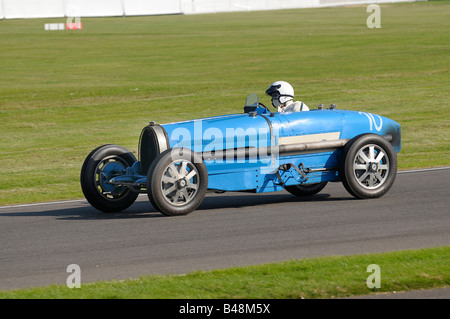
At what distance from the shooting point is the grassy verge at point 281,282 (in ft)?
20.9

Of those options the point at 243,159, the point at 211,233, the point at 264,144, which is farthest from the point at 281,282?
the point at 264,144

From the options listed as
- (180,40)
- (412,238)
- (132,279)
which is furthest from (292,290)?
(180,40)

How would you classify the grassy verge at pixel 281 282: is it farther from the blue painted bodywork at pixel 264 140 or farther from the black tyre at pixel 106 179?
the black tyre at pixel 106 179

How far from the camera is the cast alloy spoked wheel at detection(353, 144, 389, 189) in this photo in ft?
33.1

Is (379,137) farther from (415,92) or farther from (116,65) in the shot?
(116,65)

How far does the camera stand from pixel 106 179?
10.0m

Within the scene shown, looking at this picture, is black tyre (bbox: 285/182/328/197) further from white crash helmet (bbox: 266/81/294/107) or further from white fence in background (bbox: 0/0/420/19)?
white fence in background (bbox: 0/0/420/19)

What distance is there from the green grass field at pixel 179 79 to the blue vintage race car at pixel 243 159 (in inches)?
76.6

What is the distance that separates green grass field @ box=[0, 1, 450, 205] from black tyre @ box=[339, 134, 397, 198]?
3.18 m

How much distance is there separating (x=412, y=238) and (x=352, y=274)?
1610 mm

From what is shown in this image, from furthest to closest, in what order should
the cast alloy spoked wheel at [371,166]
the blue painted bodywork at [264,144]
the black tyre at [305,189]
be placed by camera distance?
the black tyre at [305,189]
the cast alloy spoked wheel at [371,166]
the blue painted bodywork at [264,144]

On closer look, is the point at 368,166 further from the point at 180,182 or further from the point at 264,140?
the point at 180,182

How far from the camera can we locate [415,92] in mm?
22750

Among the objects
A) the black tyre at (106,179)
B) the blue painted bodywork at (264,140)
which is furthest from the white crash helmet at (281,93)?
the black tyre at (106,179)
